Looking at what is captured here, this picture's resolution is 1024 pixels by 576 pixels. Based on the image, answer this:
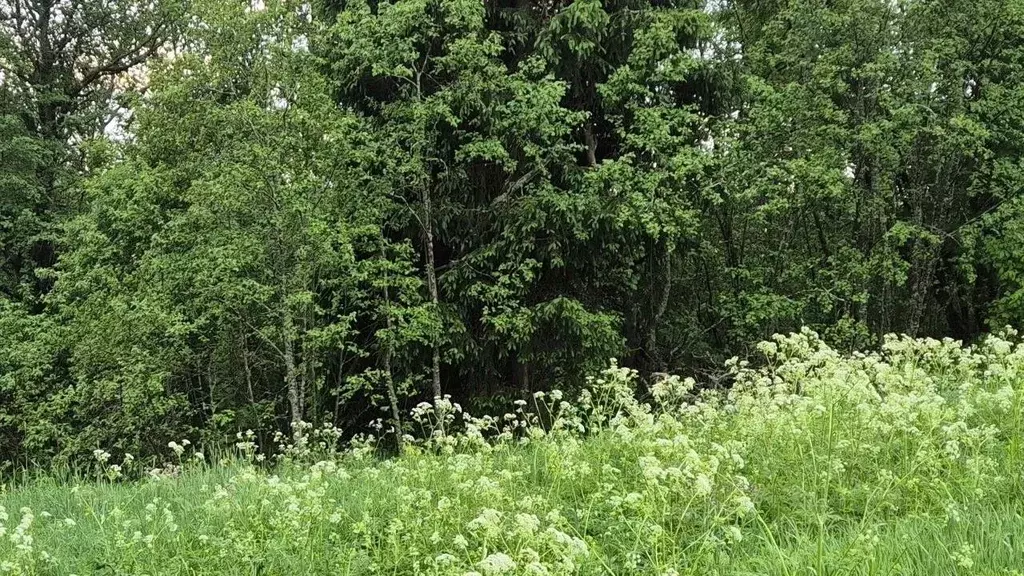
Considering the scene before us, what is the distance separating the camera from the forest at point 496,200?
→ 10.7 metres

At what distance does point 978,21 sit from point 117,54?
69.4 feet

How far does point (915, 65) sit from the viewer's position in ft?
40.5

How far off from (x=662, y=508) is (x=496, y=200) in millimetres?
8528

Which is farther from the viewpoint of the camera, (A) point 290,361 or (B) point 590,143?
(B) point 590,143

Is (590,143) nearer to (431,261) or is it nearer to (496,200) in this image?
(496,200)

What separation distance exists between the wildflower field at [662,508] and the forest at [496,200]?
4.63 metres

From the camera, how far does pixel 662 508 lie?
348cm

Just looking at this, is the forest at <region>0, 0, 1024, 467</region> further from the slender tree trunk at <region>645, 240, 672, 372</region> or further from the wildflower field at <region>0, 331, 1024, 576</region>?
the wildflower field at <region>0, 331, 1024, 576</region>

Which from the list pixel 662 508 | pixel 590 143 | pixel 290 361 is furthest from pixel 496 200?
pixel 662 508

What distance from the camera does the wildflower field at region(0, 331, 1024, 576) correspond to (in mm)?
3008

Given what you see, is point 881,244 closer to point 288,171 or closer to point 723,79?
point 723,79

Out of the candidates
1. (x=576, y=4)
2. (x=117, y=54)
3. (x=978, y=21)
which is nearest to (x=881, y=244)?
(x=978, y=21)

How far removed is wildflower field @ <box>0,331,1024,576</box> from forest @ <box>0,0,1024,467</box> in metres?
4.63

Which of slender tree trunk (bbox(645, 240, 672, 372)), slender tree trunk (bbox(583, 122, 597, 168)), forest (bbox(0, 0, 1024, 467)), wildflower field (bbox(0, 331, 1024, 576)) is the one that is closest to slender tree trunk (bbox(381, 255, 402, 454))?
forest (bbox(0, 0, 1024, 467))
